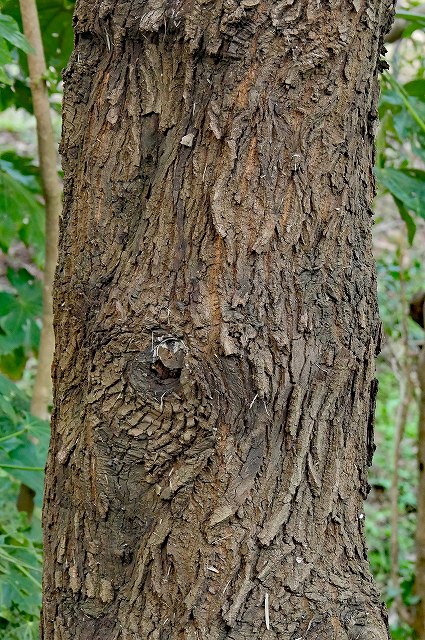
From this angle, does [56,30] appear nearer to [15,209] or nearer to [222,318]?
[15,209]

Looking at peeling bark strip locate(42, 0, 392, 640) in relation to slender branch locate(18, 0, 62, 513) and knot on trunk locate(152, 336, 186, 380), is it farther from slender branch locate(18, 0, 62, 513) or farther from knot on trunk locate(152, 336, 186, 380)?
slender branch locate(18, 0, 62, 513)

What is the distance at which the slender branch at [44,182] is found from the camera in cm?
190

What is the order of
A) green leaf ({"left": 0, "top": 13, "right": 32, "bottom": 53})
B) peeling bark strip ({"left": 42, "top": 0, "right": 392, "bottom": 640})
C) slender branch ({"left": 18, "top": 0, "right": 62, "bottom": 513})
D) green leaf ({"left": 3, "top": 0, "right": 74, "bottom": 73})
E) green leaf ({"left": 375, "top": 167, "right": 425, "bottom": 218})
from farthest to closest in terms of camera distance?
green leaf ({"left": 3, "top": 0, "right": 74, "bottom": 73}), green leaf ({"left": 375, "top": 167, "right": 425, "bottom": 218}), slender branch ({"left": 18, "top": 0, "right": 62, "bottom": 513}), green leaf ({"left": 0, "top": 13, "right": 32, "bottom": 53}), peeling bark strip ({"left": 42, "top": 0, "right": 392, "bottom": 640})

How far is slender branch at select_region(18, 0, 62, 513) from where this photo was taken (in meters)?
1.90

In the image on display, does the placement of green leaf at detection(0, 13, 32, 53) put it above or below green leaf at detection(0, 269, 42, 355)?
above

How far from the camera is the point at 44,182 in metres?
2.11

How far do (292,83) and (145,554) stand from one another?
65cm

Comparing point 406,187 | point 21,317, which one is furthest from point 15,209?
point 406,187

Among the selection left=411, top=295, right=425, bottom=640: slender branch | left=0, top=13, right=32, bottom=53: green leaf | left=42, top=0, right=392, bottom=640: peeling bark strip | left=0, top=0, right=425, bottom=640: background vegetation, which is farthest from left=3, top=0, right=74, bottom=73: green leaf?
left=411, top=295, right=425, bottom=640: slender branch

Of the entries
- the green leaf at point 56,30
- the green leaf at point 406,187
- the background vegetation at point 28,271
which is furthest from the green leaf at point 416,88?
the green leaf at point 56,30

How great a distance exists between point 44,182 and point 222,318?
Answer: 1.29 m

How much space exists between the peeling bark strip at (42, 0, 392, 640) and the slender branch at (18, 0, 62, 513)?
3.11ft

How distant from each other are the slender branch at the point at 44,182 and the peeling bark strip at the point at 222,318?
0.95 meters

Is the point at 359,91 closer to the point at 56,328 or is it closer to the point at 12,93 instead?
the point at 56,328
